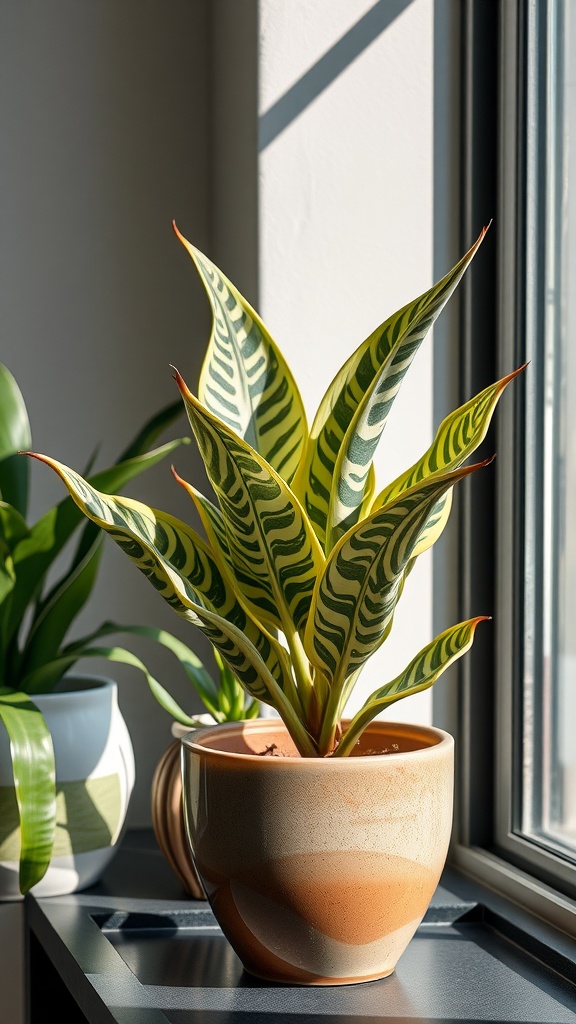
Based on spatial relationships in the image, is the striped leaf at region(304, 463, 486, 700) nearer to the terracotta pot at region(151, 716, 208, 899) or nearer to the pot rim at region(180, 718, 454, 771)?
the pot rim at region(180, 718, 454, 771)

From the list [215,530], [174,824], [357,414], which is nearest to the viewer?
[357,414]

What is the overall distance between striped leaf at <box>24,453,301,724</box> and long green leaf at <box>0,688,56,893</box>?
208 mm

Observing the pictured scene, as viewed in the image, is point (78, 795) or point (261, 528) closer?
point (261, 528)

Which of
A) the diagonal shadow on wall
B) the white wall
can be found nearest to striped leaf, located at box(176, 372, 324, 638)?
the white wall

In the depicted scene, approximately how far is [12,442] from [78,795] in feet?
1.07

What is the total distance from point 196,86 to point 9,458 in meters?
0.51

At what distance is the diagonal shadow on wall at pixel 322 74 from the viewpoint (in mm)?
1054

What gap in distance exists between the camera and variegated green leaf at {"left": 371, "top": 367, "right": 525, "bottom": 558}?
702 mm

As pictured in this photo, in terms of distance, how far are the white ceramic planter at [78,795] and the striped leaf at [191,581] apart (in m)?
0.27

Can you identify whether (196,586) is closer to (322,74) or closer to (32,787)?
(32,787)

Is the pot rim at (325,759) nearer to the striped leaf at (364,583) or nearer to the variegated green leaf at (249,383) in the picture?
the striped leaf at (364,583)

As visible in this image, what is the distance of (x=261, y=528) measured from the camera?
29.2 inches

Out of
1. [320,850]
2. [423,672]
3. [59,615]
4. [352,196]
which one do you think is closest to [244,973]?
[320,850]

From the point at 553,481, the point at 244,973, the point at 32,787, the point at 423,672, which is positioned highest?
the point at 553,481
